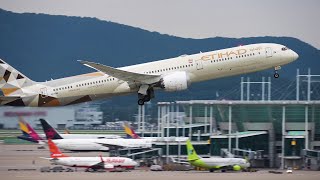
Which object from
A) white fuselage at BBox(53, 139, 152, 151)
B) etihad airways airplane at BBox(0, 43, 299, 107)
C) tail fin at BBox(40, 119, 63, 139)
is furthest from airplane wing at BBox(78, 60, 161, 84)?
white fuselage at BBox(53, 139, 152, 151)

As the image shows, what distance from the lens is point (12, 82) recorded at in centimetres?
6238

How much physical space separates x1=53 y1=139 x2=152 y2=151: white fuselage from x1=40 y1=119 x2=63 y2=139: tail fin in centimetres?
74

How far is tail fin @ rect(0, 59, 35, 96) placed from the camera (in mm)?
61594

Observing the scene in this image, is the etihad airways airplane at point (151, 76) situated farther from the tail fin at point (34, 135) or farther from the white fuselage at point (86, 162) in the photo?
the tail fin at point (34, 135)

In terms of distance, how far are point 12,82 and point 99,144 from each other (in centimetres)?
3109

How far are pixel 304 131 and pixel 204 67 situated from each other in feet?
108

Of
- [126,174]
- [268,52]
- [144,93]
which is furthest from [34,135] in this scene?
[268,52]

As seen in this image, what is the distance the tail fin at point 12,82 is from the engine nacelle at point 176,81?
11432 mm

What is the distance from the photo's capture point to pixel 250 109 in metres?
95.9

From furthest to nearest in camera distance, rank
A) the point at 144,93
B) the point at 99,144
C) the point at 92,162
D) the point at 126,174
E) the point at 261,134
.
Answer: the point at 99,144
the point at 261,134
the point at 92,162
the point at 126,174
the point at 144,93

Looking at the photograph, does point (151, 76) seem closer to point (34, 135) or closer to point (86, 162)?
point (86, 162)

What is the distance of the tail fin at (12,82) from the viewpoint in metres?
61.6

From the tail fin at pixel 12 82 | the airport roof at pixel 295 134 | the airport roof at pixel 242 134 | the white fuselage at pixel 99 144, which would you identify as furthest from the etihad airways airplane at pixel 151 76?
the white fuselage at pixel 99 144

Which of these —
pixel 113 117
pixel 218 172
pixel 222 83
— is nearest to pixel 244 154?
pixel 218 172
